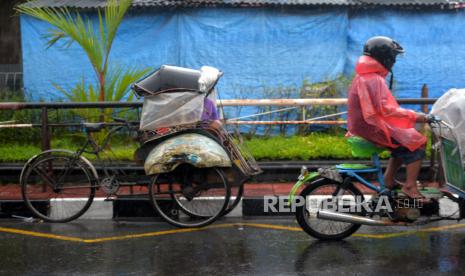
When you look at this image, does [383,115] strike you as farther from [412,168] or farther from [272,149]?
[272,149]

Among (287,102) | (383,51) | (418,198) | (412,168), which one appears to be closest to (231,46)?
(287,102)

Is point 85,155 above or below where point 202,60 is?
below

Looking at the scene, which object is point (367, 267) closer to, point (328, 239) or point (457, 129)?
point (328, 239)

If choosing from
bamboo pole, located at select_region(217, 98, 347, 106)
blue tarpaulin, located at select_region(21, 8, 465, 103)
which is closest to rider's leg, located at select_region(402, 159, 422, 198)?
bamboo pole, located at select_region(217, 98, 347, 106)

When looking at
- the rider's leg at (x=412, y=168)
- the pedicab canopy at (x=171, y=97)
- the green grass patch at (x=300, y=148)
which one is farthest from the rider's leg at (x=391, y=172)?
the green grass patch at (x=300, y=148)

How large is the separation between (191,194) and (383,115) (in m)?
2.12

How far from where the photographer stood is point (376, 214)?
6070mm

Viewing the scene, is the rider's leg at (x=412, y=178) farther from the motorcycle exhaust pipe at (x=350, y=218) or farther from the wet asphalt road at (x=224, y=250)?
the wet asphalt road at (x=224, y=250)

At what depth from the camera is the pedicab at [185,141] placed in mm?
6762

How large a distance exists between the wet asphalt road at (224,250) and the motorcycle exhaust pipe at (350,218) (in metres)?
0.20

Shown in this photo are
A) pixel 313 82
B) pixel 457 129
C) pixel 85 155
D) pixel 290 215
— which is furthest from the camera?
pixel 313 82

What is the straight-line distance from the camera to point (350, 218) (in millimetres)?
5977

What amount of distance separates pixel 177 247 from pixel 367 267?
1.70m

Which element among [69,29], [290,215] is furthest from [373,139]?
[69,29]
